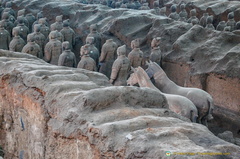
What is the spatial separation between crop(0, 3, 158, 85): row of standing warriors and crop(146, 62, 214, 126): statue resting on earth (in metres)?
1.11

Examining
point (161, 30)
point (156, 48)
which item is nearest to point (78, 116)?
point (156, 48)

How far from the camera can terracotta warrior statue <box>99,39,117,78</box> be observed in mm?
7871

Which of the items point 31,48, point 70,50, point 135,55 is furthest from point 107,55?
point 31,48

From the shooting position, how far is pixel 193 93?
5.48 meters

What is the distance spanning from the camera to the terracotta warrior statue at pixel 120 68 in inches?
268

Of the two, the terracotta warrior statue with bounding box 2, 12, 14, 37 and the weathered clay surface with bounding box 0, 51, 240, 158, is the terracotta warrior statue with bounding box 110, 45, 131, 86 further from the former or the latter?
the terracotta warrior statue with bounding box 2, 12, 14, 37

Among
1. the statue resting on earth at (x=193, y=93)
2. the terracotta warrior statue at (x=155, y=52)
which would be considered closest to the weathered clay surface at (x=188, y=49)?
the terracotta warrior statue at (x=155, y=52)

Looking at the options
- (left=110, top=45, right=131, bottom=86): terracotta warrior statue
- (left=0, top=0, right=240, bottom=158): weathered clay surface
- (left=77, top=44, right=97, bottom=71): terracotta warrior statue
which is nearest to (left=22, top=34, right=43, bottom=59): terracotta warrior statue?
(left=77, top=44, right=97, bottom=71): terracotta warrior statue

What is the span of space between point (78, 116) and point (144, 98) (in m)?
0.64

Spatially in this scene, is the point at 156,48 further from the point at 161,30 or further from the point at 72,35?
the point at 72,35

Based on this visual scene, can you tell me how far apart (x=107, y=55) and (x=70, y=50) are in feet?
2.51

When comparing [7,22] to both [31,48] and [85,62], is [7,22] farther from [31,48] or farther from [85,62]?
[85,62]

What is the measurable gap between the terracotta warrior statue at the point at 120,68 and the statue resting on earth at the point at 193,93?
1027mm

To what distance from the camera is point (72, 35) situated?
935 cm
